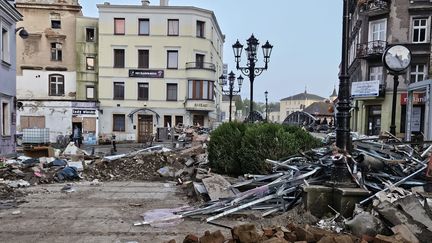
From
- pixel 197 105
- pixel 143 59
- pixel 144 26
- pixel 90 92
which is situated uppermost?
pixel 144 26

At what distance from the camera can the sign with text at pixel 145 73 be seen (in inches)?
1501

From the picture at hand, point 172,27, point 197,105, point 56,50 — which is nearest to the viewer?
point 197,105

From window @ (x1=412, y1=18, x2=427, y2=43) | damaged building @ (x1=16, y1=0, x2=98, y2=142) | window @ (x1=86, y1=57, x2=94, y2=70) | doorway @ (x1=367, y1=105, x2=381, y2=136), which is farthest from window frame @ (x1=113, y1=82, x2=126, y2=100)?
window @ (x1=412, y1=18, x2=427, y2=43)

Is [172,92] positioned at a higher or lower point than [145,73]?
lower

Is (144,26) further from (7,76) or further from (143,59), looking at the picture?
(7,76)

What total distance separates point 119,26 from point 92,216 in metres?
33.9

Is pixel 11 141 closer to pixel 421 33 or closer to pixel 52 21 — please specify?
pixel 52 21

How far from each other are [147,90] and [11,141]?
2093 cm

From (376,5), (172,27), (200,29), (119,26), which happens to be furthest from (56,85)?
(376,5)

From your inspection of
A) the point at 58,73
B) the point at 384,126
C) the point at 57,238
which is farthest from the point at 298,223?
the point at 58,73

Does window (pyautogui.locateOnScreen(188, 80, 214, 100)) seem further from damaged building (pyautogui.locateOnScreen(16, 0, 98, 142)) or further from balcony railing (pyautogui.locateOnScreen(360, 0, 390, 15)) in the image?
balcony railing (pyautogui.locateOnScreen(360, 0, 390, 15))

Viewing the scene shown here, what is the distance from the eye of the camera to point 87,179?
12422 millimetres

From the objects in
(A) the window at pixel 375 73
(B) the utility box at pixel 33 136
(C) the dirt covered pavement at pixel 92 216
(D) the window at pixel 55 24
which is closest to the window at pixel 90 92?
(D) the window at pixel 55 24

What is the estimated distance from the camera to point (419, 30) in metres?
30.7
